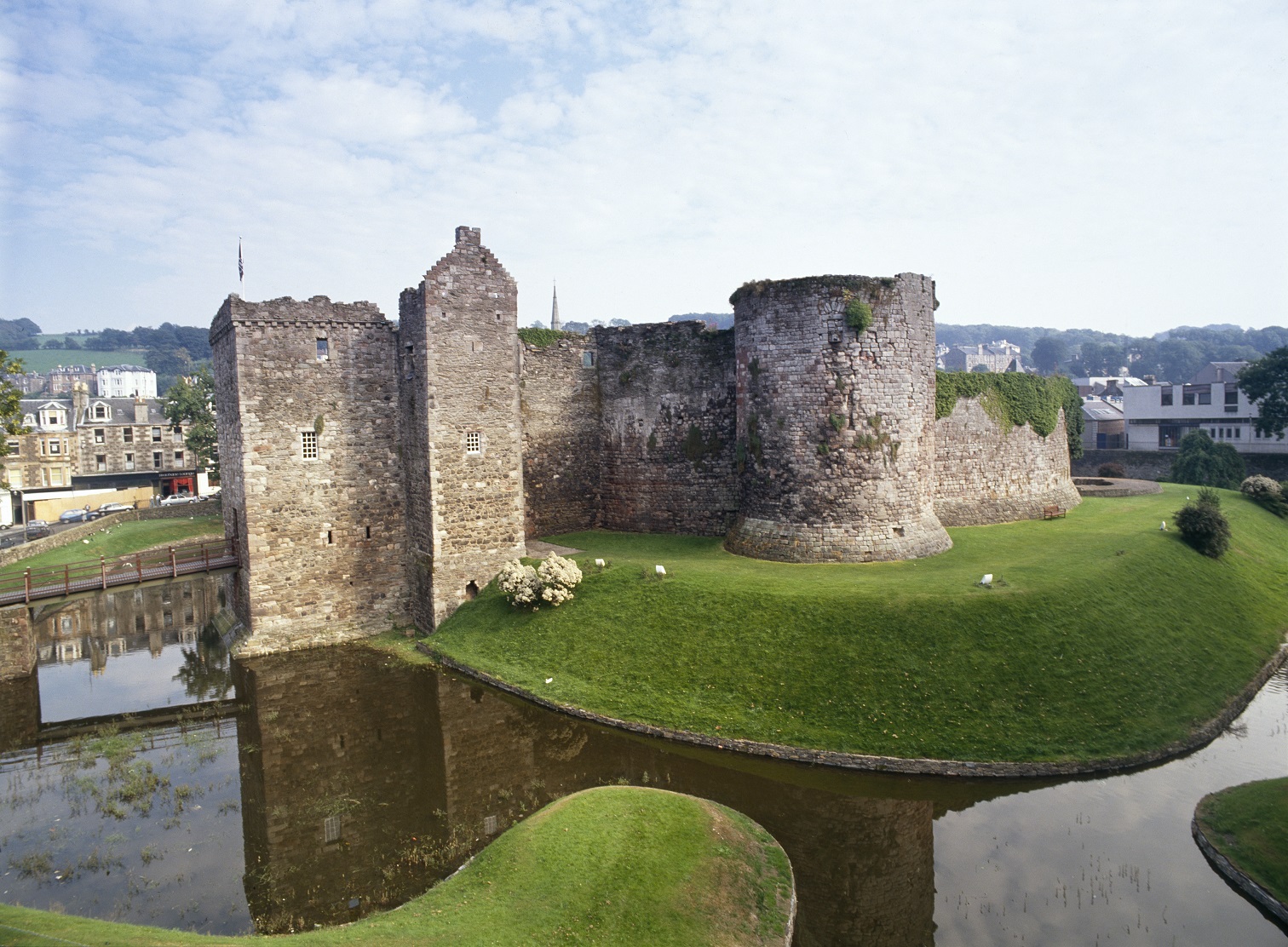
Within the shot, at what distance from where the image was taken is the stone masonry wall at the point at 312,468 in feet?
82.7

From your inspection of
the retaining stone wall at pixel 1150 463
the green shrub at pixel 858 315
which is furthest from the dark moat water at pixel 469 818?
the retaining stone wall at pixel 1150 463

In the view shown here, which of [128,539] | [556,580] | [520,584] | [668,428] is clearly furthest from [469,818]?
[128,539]

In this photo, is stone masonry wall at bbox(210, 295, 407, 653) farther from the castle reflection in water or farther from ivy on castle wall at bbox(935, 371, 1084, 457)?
ivy on castle wall at bbox(935, 371, 1084, 457)

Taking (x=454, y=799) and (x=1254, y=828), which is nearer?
(x=1254, y=828)

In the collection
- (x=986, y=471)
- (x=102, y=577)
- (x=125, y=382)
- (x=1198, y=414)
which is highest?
(x=125, y=382)

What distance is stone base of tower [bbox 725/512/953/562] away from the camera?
2525cm

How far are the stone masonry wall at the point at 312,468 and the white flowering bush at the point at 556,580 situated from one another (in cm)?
646

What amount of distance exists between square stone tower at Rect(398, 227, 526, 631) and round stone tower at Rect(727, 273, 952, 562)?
875 centimetres

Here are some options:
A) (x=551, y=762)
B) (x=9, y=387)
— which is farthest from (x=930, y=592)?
(x=9, y=387)

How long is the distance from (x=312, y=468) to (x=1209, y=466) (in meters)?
55.9

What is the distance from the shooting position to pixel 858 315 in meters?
25.3

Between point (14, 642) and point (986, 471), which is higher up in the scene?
point (986, 471)

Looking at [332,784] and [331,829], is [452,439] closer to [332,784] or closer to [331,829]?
[332,784]

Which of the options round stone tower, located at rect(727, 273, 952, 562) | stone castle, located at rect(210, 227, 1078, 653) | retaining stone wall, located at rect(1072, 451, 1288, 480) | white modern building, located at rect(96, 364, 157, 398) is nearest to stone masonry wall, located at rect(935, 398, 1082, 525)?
stone castle, located at rect(210, 227, 1078, 653)
